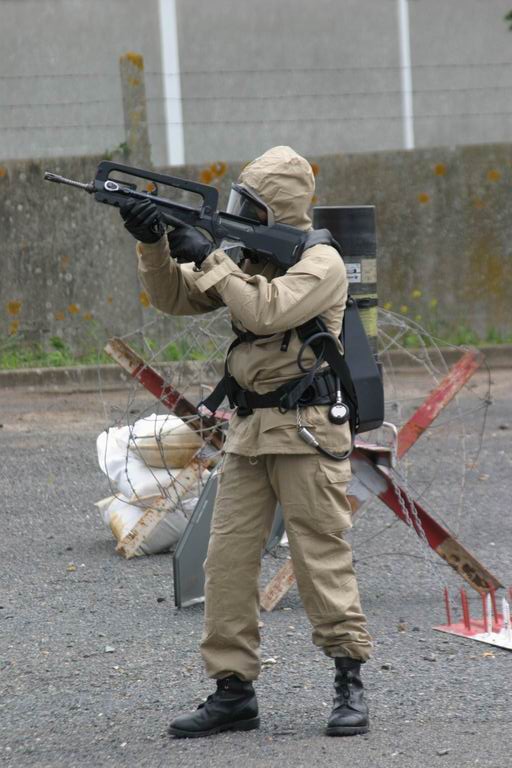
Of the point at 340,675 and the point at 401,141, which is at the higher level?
the point at 401,141

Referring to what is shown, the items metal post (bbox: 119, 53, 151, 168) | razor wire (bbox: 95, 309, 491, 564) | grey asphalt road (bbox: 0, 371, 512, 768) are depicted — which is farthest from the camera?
metal post (bbox: 119, 53, 151, 168)

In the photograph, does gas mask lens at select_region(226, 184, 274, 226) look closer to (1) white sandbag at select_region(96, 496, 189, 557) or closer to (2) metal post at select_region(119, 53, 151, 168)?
(1) white sandbag at select_region(96, 496, 189, 557)

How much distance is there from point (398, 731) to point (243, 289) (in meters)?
1.42

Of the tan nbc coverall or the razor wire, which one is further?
the razor wire

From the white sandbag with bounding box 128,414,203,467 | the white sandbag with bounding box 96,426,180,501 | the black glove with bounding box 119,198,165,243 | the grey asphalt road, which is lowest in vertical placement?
the grey asphalt road

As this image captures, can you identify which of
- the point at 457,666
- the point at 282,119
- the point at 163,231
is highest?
the point at 282,119

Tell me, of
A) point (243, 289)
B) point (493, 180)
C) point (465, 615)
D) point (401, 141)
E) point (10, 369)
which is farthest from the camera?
point (401, 141)

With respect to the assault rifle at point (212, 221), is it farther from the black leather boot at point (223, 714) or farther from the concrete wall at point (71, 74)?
the concrete wall at point (71, 74)

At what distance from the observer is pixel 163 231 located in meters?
4.13

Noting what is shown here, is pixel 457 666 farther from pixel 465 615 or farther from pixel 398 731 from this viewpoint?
pixel 398 731

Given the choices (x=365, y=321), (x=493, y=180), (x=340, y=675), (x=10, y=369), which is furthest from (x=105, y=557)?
(x=493, y=180)

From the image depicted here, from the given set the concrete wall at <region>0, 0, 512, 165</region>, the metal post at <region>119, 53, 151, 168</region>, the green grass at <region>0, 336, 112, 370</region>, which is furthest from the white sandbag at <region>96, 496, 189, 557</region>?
the concrete wall at <region>0, 0, 512, 165</region>

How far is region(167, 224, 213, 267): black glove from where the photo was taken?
13.3 ft

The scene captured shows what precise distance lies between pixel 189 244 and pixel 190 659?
1.61 meters
